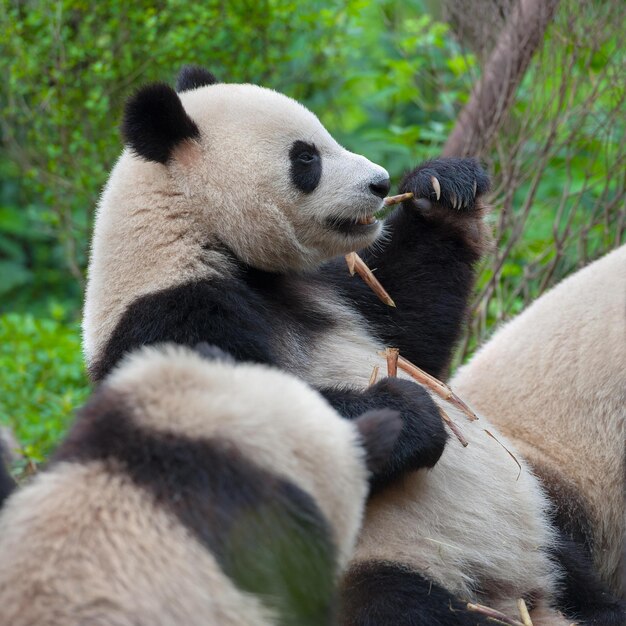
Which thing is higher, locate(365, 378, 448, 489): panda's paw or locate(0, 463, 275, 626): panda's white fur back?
locate(0, 463, 275, 626): panda's white fur back

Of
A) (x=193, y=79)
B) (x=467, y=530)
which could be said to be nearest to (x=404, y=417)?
(x=467, y=530)

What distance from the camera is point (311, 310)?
379cm

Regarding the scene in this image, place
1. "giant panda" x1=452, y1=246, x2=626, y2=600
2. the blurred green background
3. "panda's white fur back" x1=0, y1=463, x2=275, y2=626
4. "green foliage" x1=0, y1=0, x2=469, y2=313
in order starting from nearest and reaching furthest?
"panda's white fur back" x1=0, y1=463, x2=275, y2=626
"giant panda" x1=452, y1=246, x2=626, y2=600
the blurred green background
"green foliage" x1=0, y1=0, x2=469, y2=313

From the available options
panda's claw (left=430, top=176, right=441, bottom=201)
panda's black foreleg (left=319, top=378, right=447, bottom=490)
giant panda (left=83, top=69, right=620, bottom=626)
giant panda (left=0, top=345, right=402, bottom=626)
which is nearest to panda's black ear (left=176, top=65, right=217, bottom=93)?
giant panda (left=83, top=69, right=620, bottom=626)

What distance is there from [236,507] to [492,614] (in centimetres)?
122

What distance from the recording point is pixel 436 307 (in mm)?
4059

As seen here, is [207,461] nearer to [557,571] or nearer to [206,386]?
[206,386]

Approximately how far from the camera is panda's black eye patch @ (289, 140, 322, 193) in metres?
3.68

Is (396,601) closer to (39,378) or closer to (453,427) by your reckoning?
(453,427)

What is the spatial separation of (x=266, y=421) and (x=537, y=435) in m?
2.06

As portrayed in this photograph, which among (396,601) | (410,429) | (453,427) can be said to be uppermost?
(410,429)

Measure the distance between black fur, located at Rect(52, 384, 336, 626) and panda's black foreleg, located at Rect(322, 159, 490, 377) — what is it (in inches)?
69.0

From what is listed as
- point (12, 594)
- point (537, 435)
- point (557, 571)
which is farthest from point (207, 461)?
point (537, 435)

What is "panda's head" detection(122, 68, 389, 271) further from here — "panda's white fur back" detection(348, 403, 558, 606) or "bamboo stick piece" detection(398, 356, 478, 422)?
"panda's white fur back" detection(348, 403, 558, 606)
